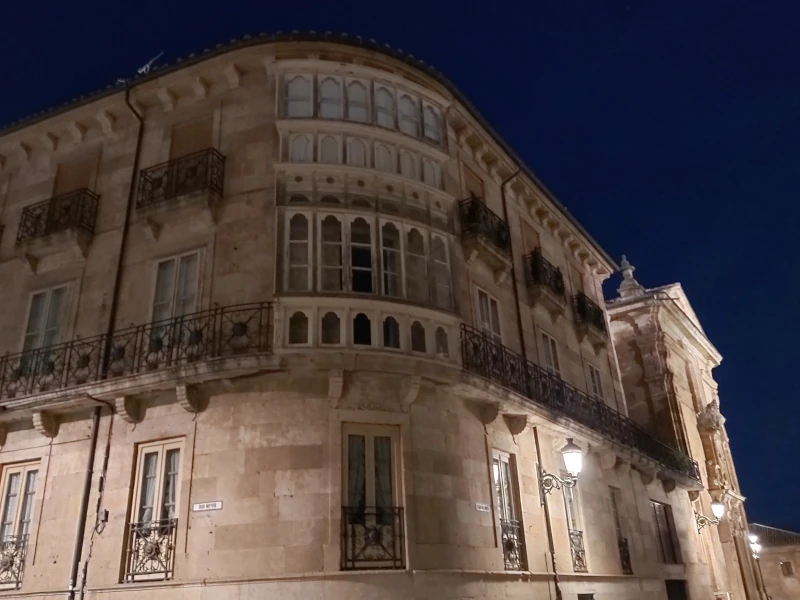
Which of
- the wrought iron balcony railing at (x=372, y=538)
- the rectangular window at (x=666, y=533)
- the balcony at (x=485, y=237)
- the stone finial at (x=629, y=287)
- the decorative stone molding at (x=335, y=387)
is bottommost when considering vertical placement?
the wrought iron balcony railing at (x=372, y=538)

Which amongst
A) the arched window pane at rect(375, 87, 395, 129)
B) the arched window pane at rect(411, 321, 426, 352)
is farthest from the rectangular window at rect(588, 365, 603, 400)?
the arched window pane at rect(375, 87, 395, 129)

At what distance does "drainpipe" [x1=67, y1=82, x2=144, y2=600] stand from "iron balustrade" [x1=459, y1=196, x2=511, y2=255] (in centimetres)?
713

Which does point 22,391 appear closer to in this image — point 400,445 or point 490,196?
point 400,445

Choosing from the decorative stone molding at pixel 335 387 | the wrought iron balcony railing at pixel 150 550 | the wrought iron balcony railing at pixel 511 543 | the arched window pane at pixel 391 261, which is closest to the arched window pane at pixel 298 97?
the arched window pane at pixel 391 261

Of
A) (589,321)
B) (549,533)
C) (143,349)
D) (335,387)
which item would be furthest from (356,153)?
(589,321)

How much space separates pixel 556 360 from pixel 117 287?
11.1 metres

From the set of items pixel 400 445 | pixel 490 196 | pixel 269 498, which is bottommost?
pixel 269 498

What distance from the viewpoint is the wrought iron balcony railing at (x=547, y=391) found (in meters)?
13.7

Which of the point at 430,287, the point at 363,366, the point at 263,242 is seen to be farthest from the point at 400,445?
the point at 263,242

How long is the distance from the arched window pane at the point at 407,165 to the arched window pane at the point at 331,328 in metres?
3.64

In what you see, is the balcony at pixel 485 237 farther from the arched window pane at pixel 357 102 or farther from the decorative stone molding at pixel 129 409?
the decorative stone molding at pixel 129 409

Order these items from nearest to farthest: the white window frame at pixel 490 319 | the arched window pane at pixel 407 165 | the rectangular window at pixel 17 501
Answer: the rectangular window at pixel 17 501
the arched window pane at pixel 407 165
the white window frame at pixel 490 319

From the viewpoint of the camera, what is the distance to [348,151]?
13508 millimetres

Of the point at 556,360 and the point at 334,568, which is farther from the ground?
the point at 556,360
